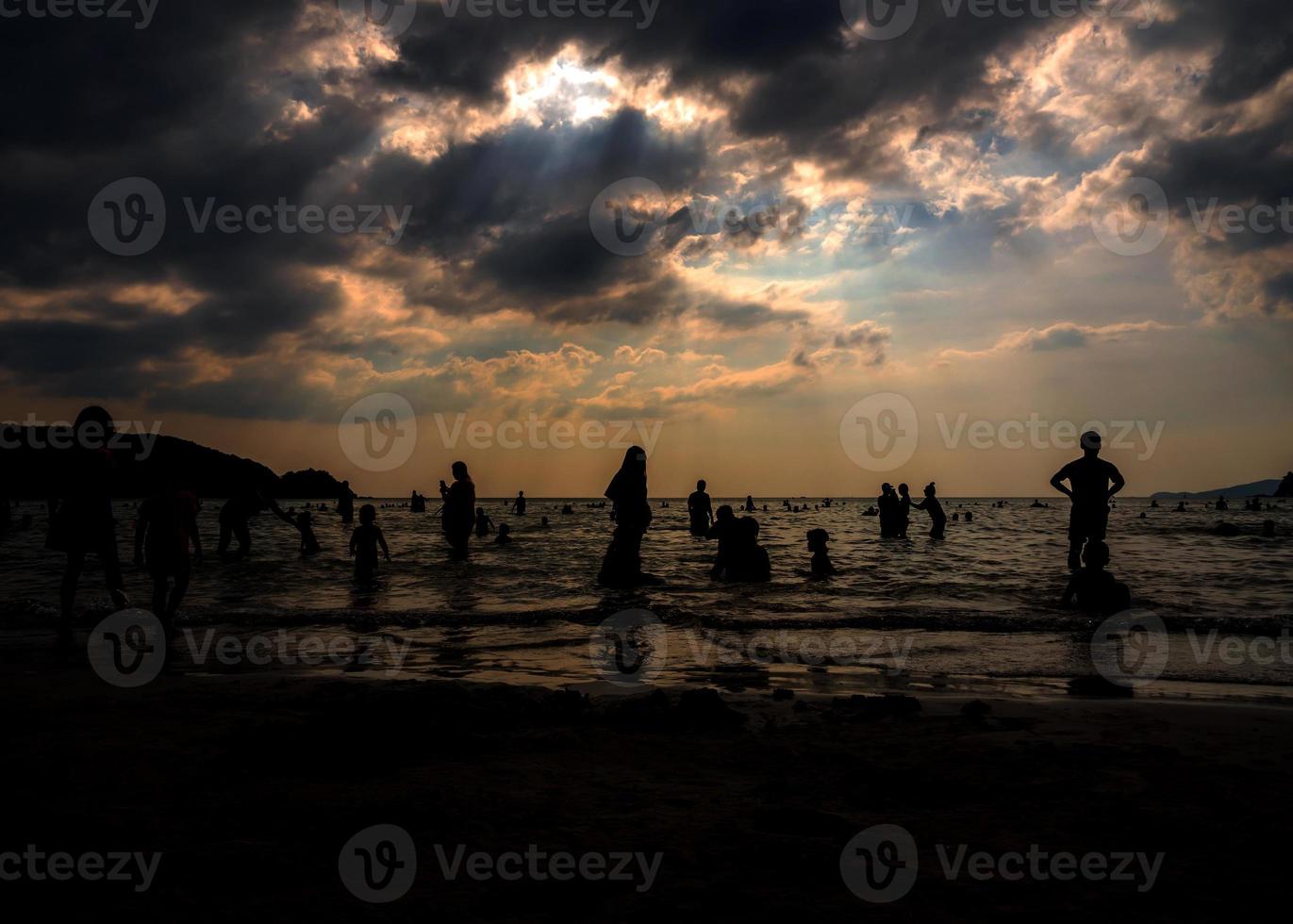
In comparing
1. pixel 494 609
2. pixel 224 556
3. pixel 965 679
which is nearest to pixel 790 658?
pixel 965 679

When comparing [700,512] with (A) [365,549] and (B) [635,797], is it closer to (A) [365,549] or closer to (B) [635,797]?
(A) [365,549]

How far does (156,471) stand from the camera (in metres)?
9.16

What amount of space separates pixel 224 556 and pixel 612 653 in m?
14.8

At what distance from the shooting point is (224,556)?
18.9 metres

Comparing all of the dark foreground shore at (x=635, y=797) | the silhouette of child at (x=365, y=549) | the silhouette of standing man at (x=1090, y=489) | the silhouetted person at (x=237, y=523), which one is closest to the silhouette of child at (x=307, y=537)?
the silhouetted person at (x=237, y=523)

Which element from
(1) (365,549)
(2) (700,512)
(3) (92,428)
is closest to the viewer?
(3) (92,428)

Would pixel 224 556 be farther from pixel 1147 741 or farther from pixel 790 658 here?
pixel 1147 741

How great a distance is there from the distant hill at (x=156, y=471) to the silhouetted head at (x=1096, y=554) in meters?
12.8

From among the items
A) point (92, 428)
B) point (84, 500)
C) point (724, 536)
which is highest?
point (92, 428)

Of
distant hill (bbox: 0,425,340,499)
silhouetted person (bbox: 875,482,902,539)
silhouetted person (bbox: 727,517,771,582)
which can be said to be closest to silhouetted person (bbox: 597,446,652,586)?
silhouetted person (bbox: 727,517,771,582)

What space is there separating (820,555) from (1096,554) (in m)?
5.29

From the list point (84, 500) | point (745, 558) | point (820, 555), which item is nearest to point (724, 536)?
point (745, 558)

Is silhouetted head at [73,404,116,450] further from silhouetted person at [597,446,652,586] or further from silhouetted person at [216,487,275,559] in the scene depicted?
silhouetted person at [216,487,275,559]

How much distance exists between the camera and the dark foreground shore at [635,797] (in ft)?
8.42
